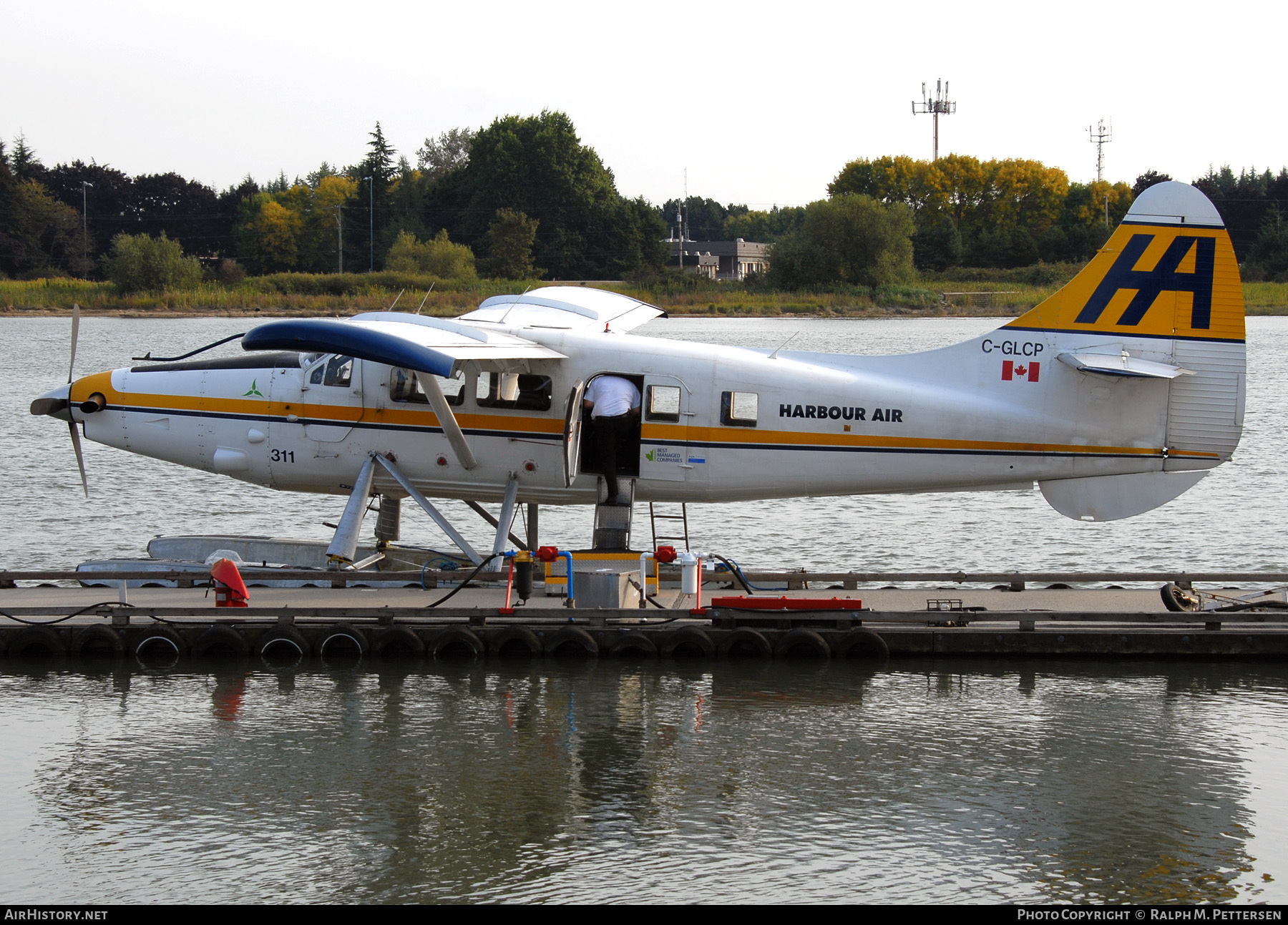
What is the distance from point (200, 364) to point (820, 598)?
259 inches

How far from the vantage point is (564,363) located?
40.9ft

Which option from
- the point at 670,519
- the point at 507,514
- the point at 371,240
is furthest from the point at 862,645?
the point at 371,240

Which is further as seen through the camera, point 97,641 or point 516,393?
point 516,393

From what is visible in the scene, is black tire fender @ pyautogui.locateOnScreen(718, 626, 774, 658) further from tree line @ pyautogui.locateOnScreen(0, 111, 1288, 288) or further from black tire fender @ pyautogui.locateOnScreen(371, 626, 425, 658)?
tree line @ pyautogui.locateOnScreen(0, 111, 1288, 288)

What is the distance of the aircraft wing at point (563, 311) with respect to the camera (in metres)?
13.6

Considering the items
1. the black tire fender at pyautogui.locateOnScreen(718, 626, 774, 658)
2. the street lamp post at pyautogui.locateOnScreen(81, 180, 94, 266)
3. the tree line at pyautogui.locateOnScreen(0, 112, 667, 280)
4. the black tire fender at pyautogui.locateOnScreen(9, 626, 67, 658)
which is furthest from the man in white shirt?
the street lamp post at pyautogui.locateOnScreen(81, 180, 94, 266)

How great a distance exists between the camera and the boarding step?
12.3 m

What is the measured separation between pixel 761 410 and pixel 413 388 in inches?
130

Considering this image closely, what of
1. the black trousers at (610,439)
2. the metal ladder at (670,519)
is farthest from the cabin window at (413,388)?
the metal ladder at (670,519)

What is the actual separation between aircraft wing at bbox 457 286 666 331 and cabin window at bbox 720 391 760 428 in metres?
2.01

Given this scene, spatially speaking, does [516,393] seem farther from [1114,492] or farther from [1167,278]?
[1167,278]

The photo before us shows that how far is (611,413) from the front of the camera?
11.9 m

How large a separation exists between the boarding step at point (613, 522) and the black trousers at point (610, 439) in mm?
76

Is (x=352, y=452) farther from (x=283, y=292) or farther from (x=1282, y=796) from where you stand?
(x=283, y=292)
